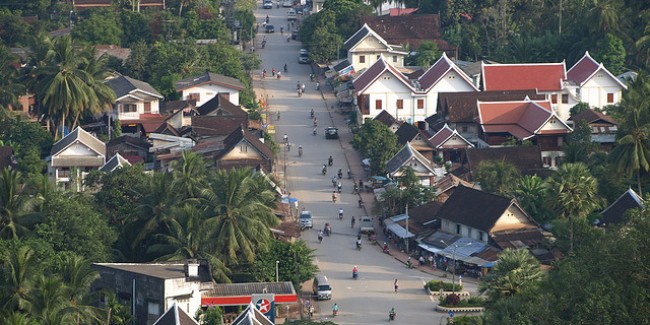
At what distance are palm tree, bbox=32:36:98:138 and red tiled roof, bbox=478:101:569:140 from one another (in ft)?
74.7

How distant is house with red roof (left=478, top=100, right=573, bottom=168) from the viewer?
3669 inches

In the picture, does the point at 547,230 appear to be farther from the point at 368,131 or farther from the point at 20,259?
the point at 20,259

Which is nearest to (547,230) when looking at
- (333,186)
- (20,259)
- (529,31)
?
(333,186)

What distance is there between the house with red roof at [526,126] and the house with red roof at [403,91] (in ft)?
23.5

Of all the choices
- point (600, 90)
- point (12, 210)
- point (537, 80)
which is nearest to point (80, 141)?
point (12, 210)

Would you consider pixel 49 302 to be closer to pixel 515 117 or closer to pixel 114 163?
pixel 114 163

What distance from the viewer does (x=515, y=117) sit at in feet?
317

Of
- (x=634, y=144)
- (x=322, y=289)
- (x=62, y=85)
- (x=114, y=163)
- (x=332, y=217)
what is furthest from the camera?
(x=62, y=85)

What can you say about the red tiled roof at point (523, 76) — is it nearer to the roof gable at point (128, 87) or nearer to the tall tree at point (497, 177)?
the tall tree at point (497, 177)

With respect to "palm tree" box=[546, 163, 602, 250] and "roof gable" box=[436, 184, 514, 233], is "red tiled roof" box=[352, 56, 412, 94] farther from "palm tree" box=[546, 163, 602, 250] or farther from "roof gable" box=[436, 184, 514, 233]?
"palm tree" box=[546, 163, 602, 250]

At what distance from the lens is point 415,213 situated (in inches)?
3216

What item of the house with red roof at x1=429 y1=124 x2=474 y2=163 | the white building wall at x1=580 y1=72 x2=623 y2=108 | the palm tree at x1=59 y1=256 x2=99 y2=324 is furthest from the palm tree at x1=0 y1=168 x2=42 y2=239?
the white building wall at x1=580 y1=72 x2=623 y2=108

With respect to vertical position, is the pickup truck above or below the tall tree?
below

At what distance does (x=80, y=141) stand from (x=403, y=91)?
73.7 feet
